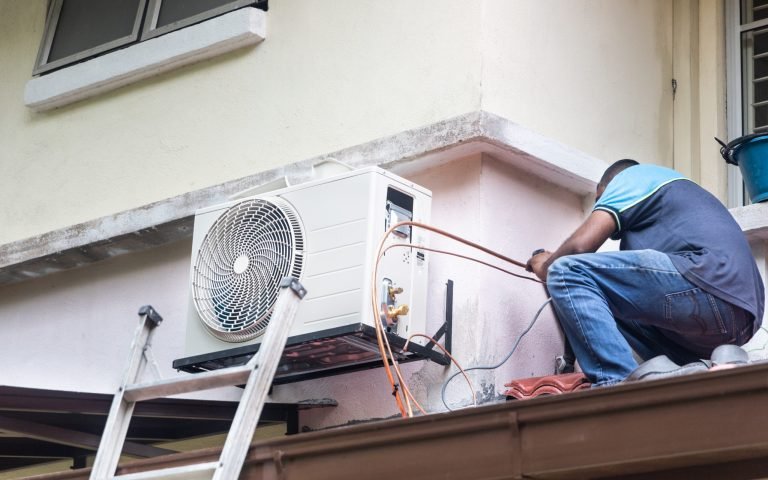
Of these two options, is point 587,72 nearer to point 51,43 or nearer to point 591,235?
point 591,235

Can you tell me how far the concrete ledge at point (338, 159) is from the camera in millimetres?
6562

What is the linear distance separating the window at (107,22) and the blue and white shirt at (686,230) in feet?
8.92

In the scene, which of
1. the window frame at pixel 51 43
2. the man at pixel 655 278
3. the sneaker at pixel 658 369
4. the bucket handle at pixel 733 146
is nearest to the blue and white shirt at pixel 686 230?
the man at pixel 655 278

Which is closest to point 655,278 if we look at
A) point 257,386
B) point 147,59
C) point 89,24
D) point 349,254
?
point 349,254

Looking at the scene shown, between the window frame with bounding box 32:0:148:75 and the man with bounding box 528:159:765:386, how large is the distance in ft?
11.9

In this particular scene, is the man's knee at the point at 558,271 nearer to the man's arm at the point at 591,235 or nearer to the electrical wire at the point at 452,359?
the man's arm at the point at 591,235

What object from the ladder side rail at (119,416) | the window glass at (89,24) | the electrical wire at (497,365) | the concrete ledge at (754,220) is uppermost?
the window glass at (89,24)

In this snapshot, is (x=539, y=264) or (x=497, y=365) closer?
(x=539, y=264)

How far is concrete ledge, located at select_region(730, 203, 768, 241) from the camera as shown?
6.56 meters

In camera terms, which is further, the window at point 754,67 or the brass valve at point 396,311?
the window at point 754,67

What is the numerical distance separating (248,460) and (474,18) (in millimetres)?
2702

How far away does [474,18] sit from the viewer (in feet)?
22.4

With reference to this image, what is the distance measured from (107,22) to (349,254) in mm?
3356

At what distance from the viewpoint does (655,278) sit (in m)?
5.70
